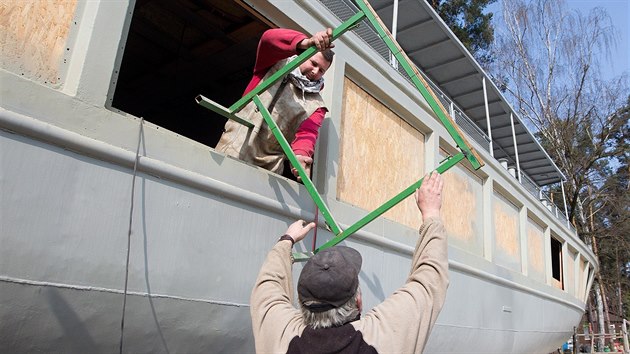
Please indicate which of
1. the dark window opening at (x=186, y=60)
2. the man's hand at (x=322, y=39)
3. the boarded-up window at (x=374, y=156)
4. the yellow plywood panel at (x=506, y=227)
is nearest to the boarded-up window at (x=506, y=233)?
the yellow plywood panel at (x=506, y=227)

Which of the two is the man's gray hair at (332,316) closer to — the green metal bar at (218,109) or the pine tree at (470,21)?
the green metal bar at (218,109)

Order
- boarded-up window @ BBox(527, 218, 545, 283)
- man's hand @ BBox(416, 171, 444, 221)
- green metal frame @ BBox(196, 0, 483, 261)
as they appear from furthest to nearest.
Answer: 1. boarded-up window @ BBox(527, 218, 545, 283)
2. green metal frame @ BBox(196, 0, 483, 261)
3. man's hand @ BBox(416, 171, 444, 221)

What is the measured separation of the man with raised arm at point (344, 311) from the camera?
1.41 meters

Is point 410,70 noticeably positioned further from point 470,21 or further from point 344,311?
point 470,21

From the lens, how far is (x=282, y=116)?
3641mm

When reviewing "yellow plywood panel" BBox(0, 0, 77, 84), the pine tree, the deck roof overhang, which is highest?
the pine tree

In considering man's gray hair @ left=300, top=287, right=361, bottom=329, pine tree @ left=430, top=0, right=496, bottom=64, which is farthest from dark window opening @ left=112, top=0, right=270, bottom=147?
pine tree @ left=430, top=0, right=496, bottom=64

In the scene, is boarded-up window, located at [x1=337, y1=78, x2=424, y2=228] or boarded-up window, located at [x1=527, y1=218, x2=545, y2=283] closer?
boarded-up window, located at [x1=337, y1=78, x2=424, y2=228]

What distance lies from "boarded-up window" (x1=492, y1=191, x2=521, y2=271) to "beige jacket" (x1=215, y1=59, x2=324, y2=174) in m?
5.04

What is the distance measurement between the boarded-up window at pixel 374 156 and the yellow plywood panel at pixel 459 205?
0.82 m

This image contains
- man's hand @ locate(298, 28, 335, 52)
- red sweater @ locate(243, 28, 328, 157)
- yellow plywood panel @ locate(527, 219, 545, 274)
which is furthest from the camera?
yellow plywood panel @ locate(527, 219, 545, 274)

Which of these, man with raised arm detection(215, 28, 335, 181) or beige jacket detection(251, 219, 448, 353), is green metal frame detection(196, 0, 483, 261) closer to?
man with raised arm detection(215, 28, 335, 181)

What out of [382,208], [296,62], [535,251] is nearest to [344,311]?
[382,208]

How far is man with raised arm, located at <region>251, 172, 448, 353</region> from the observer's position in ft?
4.64
